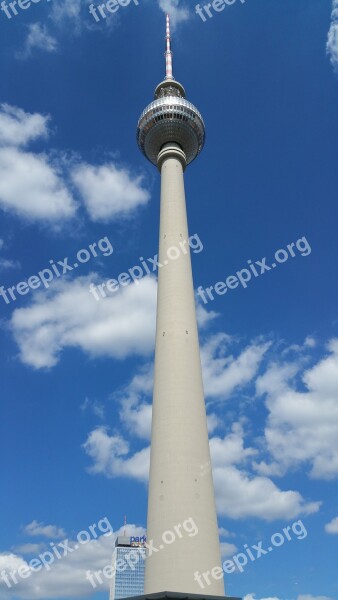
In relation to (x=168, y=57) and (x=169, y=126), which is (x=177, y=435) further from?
(x=168, y=57)

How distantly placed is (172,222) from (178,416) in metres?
25.5

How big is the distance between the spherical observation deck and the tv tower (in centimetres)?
690

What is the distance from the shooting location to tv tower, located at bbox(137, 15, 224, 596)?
136ft

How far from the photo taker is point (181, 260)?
5956 cm

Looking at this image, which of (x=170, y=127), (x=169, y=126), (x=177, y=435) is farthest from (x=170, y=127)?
(x=177, y=435)

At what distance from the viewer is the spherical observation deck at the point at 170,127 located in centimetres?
7444

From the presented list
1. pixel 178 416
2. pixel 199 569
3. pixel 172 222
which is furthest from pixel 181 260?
pixel 199 569

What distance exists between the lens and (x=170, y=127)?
74312 millimetres

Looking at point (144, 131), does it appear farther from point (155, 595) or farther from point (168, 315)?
point (155, 595)

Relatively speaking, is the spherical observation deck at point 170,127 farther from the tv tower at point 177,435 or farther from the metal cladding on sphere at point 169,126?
the tv tower at point 177,435

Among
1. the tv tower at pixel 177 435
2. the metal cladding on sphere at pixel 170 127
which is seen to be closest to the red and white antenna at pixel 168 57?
the metal cladding on sphere at pixel 170 127

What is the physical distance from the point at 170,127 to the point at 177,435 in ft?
154

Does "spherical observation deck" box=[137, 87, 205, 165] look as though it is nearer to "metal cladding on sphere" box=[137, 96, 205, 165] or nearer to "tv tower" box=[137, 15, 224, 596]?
"metal cladding on sphere" box=[137, 96, 205, 165]

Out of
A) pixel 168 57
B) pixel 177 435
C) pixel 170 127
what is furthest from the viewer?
pixel 168 57
